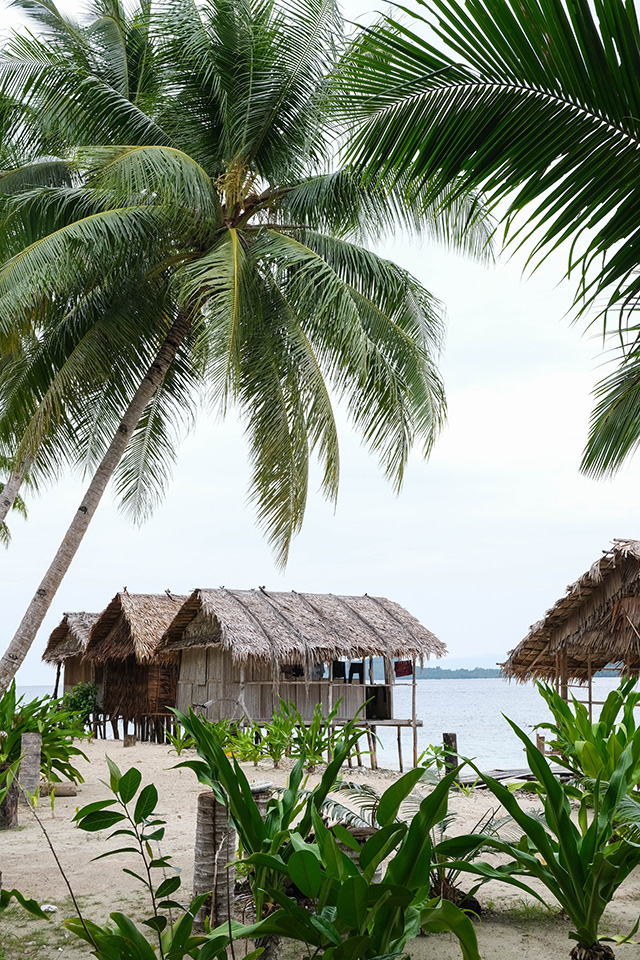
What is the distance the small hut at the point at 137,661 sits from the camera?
54.5 feet

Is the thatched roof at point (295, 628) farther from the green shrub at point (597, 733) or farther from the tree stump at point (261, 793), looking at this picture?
the tree stump at point (261, 793)

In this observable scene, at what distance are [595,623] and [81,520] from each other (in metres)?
6.53

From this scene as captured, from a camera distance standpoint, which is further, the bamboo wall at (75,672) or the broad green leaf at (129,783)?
the bamboo wall at (75,672)

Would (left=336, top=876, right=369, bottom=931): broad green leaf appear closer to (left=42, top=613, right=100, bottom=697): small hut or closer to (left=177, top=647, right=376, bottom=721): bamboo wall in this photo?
(left=177, top=647, right=376, bottom=721): bamboo wall

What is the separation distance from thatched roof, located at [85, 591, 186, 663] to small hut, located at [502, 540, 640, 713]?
8.06 m

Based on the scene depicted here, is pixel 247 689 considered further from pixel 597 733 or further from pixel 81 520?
pixel 597 733

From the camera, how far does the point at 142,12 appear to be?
8.62 meters

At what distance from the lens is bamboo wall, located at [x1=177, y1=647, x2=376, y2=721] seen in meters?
14.6

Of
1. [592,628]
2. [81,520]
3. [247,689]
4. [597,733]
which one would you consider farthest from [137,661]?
[597,733]

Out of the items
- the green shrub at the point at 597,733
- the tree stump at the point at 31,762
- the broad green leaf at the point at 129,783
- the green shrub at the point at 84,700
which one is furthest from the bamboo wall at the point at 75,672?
the broad green leaf at the point at 129,783

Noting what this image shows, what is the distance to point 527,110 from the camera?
209 cm

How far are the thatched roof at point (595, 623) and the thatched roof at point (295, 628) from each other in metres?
3.67

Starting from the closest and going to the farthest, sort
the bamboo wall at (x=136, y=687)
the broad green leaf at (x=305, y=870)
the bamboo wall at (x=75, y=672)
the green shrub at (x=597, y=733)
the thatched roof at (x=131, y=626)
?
the broad green leaf at (x=305, y=870) → the green shrub at (x=597, y=733) → the thatched roof at (x=131, y=626) → the bamboo wall at (x=136, y=687) → the bamboo wall at (x=75, y=672)

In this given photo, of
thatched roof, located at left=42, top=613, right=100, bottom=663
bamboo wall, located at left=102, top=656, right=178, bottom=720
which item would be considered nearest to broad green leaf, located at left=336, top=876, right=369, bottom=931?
bamboo wall, located at left=102, top=656, right=178, bottom=720
